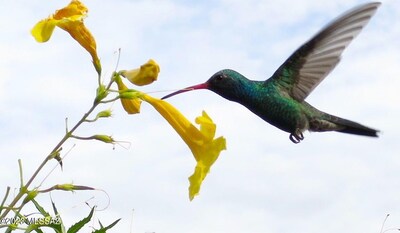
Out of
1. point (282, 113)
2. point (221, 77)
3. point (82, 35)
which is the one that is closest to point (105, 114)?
point (82, 35)

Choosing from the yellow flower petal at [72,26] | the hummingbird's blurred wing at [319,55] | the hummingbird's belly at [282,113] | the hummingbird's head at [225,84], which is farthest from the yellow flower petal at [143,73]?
the hummingbird's belly at [282,113]

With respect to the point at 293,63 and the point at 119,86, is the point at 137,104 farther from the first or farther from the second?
the point at 293,63

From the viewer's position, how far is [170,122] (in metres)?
3.61

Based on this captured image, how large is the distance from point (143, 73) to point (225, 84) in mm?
1858

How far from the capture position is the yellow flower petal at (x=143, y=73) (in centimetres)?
330

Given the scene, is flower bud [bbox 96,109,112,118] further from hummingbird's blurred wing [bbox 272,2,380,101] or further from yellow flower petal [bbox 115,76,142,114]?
hummingbird's blurred wing [bbox 272,2,380,101]

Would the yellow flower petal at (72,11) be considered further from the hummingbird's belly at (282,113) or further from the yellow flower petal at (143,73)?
the hummingbird's belly at (282,113)

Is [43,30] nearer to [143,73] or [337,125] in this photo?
[143,73]

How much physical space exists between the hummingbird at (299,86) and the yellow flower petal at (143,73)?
1.48 m

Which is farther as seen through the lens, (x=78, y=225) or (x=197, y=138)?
(x=197, y=138)

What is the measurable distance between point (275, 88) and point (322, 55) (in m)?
0.55

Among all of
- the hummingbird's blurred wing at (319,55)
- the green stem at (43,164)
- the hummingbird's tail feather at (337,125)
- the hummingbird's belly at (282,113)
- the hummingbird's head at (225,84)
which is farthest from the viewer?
the hummingbird's tail feather at (337,125)

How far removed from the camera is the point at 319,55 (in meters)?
5.36

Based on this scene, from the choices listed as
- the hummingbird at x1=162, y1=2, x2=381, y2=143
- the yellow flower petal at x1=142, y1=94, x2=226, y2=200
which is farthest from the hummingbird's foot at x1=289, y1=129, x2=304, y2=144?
the yellow flower petal at x1=142, y1=94, x2=226, y2=200
